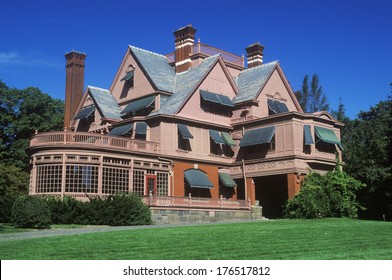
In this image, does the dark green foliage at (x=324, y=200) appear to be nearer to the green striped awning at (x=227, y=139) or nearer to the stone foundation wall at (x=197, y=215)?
the stone foundation wall at (x=197, y=215)

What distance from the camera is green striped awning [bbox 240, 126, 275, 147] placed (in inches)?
1683

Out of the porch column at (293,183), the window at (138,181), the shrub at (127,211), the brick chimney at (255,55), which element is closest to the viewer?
the shrub at (127,211)

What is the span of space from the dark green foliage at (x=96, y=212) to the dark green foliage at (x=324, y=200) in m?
11.6

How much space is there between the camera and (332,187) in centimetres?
3825

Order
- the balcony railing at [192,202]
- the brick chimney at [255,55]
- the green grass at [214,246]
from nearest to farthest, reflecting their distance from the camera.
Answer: the green grass at [214,246], the balcony railing at [192,202], the brick chimney at [255,55]

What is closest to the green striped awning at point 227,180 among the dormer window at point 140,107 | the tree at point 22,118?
the dormer window at point 140,107

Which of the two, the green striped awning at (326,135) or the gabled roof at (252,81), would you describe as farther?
the gabled roof at (252,81)

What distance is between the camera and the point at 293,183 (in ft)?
135

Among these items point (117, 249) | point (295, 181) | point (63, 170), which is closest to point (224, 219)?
point (295, 181)

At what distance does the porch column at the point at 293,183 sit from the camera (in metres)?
41.0

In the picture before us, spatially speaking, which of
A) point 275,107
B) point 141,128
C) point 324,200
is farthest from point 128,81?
point 324,200

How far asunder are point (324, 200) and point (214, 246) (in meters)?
21.7

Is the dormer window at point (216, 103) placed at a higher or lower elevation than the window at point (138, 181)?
higher
